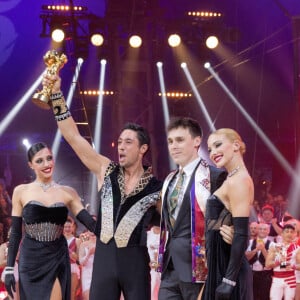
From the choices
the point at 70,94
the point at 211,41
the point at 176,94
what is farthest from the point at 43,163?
the point at 70,94

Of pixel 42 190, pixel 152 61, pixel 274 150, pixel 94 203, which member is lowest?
pixel 42 190

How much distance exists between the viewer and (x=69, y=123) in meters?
4.66

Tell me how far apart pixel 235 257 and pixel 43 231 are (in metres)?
2.27

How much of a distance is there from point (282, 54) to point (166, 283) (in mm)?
11833

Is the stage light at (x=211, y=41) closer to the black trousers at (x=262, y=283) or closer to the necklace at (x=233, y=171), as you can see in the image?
the black trousers at (x=262, y=283)

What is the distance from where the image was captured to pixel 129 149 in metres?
4.61

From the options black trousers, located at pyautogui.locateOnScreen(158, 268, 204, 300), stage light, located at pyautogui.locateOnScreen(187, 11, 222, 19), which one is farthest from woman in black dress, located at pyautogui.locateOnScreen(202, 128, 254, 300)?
stage light, located at pyautogui.locateOnScreen(187, 11, 222, 19)

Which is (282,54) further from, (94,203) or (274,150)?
(94,203)

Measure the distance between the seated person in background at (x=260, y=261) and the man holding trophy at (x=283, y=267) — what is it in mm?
212

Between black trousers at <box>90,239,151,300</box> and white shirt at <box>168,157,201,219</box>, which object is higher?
white shirt at <box>168,157,201,219</box>

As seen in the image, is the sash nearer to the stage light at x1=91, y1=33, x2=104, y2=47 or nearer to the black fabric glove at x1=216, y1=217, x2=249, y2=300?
the black fabric glove at x1=216, y1=217, x2=249, y2=300

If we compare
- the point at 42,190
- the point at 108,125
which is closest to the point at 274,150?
the point at 108,125

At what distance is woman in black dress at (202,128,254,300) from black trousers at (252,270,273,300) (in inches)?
211

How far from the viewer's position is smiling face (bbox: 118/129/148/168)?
460cm
